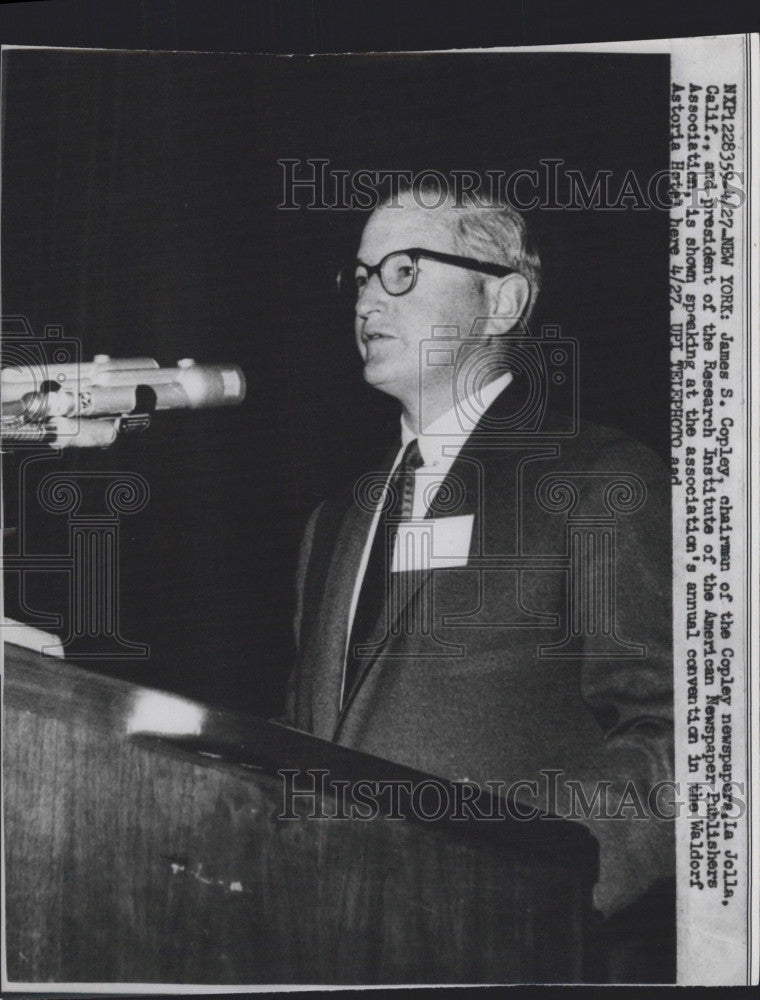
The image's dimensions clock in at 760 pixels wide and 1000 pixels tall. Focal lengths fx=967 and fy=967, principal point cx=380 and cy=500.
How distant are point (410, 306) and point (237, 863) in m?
1.11

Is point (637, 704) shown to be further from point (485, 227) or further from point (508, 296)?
point (485, 227)

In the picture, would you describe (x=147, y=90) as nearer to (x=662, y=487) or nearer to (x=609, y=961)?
(x=662, y=487)

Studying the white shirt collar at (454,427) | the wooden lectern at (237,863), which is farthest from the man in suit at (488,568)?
the wooden lectern at (237,863)

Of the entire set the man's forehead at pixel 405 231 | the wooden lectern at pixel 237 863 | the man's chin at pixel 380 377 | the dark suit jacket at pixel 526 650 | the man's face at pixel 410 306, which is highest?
the man's forehead at pixel 405 231

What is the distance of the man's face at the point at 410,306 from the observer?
6.06 feet

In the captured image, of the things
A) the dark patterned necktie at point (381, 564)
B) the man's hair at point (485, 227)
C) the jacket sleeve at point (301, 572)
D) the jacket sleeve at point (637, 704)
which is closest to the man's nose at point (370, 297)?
the man's hair at point (485, 227)

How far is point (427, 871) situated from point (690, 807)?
0.52m

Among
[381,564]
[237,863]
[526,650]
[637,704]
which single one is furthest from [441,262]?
[237,863]

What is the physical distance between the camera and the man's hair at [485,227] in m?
1.85

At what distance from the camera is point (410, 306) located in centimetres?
185

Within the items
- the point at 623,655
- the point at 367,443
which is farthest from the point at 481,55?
the point at 623,655

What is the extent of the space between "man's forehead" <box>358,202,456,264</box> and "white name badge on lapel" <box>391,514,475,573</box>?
0.52 m

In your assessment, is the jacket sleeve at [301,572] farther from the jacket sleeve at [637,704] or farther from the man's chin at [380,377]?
the jacket sleeve at [637,704]

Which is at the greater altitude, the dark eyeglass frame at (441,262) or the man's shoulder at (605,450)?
the dark eyeglass frame at (441,262)
